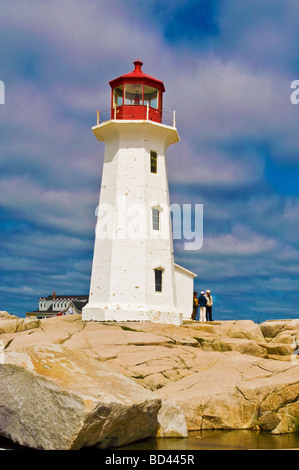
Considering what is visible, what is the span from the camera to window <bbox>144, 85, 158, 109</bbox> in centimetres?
2791

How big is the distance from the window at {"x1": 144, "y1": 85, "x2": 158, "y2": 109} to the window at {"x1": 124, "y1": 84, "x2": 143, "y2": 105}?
14.4 inches

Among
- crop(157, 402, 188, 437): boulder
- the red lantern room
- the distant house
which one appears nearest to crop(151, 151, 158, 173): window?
the red lantern room

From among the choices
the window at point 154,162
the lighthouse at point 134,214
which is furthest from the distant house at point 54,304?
the window at point 154,162

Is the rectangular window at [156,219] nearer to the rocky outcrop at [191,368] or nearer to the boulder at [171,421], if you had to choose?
the rocky outcrop at [191,368]

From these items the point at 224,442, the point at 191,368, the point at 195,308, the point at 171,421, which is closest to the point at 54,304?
the point at 195,308

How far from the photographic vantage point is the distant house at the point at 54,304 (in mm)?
51459

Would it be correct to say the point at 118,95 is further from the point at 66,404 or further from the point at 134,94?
the point at 66,404

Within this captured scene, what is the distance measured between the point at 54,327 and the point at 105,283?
342 centimetres

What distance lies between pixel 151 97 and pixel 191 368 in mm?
15378

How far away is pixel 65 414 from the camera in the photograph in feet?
37.0

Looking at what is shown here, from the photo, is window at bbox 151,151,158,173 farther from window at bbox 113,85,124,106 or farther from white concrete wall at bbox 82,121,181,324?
window at bbox 113,85,124,106

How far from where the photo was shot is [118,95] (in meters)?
28.2
